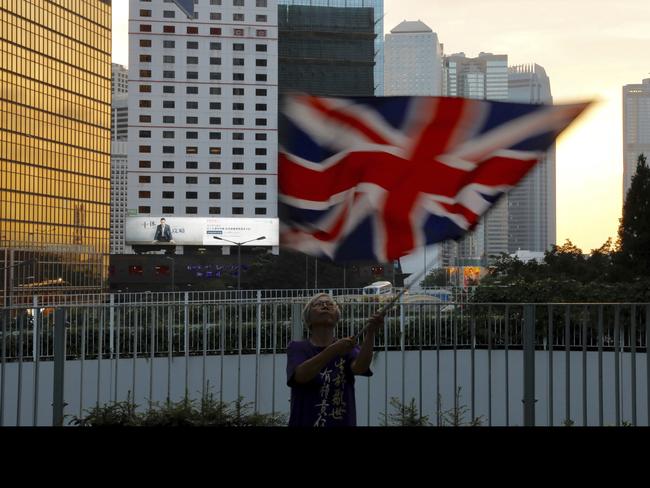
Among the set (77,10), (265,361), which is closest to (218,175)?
(77,10)

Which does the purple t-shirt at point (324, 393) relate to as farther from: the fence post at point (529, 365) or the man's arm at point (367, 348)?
the fence post at point (529, 365)

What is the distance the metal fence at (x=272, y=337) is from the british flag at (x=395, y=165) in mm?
2386

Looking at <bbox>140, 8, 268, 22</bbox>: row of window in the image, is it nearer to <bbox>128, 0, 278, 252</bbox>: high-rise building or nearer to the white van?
<bbox>128, 0, 278, 252</bbox>: high-rise building

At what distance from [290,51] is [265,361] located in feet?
367

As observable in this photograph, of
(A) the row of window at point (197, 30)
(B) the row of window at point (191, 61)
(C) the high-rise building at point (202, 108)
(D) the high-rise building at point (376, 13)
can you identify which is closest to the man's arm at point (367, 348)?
(C) the high-rise building at point (202, 108)

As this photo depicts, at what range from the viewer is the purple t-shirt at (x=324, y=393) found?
322 cm

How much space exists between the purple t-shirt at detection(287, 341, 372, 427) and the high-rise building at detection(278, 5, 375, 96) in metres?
108

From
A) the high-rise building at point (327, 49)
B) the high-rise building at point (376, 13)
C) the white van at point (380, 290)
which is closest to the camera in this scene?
the white van at point (380, 290)

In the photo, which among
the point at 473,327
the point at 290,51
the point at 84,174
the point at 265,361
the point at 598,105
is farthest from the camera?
the point at 290,51

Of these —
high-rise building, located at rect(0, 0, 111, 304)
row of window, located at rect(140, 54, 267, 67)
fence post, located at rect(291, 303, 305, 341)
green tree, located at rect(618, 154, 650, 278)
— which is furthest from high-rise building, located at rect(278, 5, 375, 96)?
fence post, located at rect(291, 303, 305, 341)

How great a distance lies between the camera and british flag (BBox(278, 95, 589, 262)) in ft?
11.0

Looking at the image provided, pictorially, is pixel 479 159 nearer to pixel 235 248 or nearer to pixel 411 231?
pixel 411 231

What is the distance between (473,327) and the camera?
5.64m

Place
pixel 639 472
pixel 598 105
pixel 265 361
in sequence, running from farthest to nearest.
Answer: pixel 265 361 → pixel 598 105 → pixel 639 472
